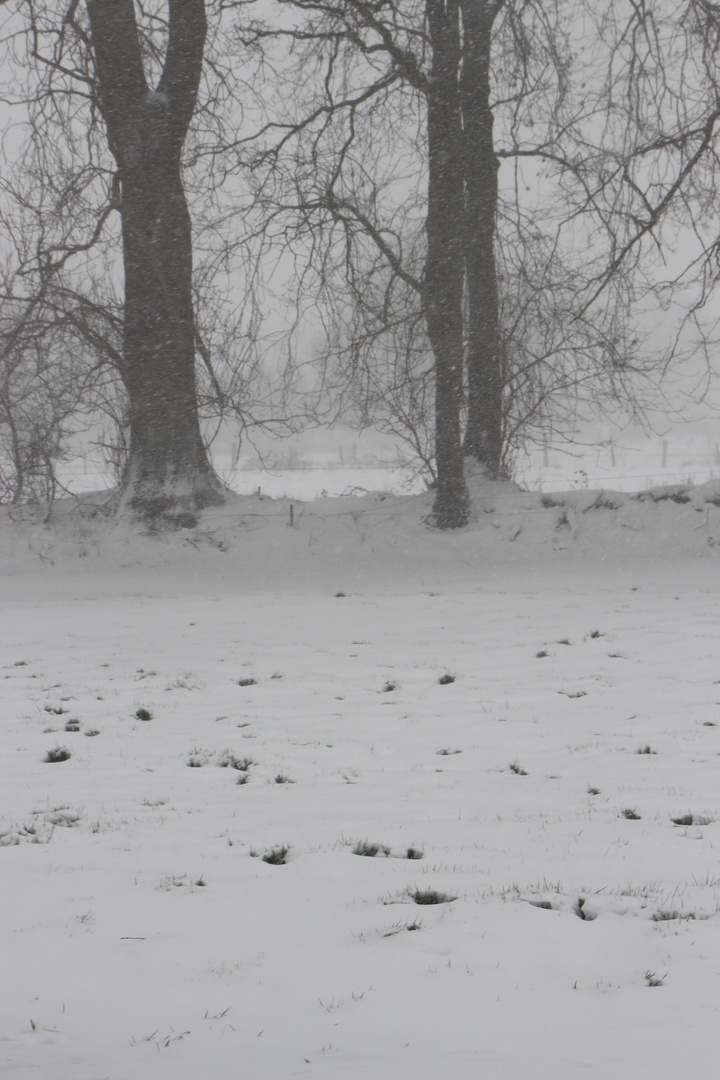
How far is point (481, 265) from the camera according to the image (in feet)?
37.9

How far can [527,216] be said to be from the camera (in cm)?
1169

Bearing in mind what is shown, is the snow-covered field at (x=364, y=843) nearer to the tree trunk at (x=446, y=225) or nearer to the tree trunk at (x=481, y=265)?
the tree trunk at (x=446, y=225)

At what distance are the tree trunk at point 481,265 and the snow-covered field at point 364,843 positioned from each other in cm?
438

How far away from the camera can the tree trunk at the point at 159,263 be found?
10.6 metres

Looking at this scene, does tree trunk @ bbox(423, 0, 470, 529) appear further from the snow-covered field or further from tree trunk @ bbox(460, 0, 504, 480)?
the snow-covered field

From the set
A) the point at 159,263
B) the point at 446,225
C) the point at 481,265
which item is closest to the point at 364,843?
the point at 446,225

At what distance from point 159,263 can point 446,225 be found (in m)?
3.63

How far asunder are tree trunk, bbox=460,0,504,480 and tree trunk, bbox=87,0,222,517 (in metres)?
3.67

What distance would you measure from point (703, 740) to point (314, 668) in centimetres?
269

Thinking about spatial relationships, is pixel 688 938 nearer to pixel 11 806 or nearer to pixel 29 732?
pixel 11 806

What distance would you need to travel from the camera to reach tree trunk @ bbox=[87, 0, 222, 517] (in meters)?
10.6

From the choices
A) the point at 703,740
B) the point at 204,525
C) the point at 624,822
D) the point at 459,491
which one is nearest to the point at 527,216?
the point at 459,491

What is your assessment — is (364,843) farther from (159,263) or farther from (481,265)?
(481,265)

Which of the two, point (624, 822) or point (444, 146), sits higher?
point (444, 146)
